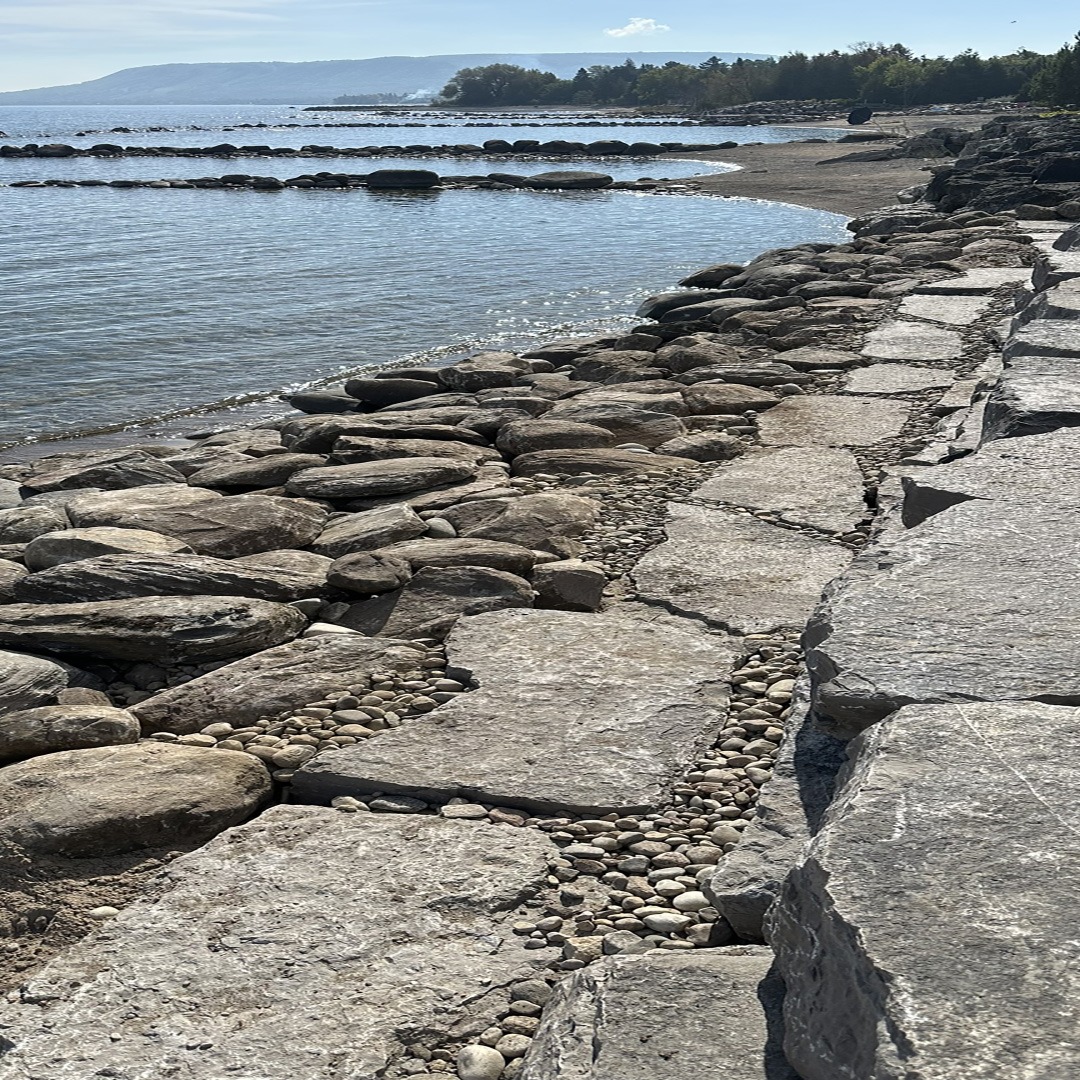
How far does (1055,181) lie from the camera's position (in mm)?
19031

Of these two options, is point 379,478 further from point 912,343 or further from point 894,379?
point 912,343

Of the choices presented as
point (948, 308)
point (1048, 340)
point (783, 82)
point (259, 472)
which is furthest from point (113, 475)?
point (783, 82)

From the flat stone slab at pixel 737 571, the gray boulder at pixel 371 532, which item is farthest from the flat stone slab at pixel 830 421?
the gray boulder at pixel 371 532

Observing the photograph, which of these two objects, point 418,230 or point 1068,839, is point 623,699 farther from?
point 418,230

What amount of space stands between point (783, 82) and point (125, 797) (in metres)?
101

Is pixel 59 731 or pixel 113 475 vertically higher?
pixel 59 731

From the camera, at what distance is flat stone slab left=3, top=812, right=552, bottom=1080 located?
207 cm

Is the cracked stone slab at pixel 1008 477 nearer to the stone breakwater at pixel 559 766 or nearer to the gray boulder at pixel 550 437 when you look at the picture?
the stone breakwater at pixel 559 766

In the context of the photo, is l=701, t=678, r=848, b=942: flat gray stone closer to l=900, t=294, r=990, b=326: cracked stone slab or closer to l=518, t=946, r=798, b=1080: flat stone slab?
l=518, t=946, r=798, b=1080: flat stone slab

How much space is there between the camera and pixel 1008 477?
3.41 metres

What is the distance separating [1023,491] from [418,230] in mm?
21965

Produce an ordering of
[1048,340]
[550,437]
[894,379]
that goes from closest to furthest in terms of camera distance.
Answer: [1048,340], [550,437], [894,379]

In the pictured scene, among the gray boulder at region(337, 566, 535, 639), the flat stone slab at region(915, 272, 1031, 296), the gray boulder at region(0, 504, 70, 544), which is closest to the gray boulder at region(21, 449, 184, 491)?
the gray boulder at region(0, 504, 70, 544)

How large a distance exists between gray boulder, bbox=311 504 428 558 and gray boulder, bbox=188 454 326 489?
1115 mm
